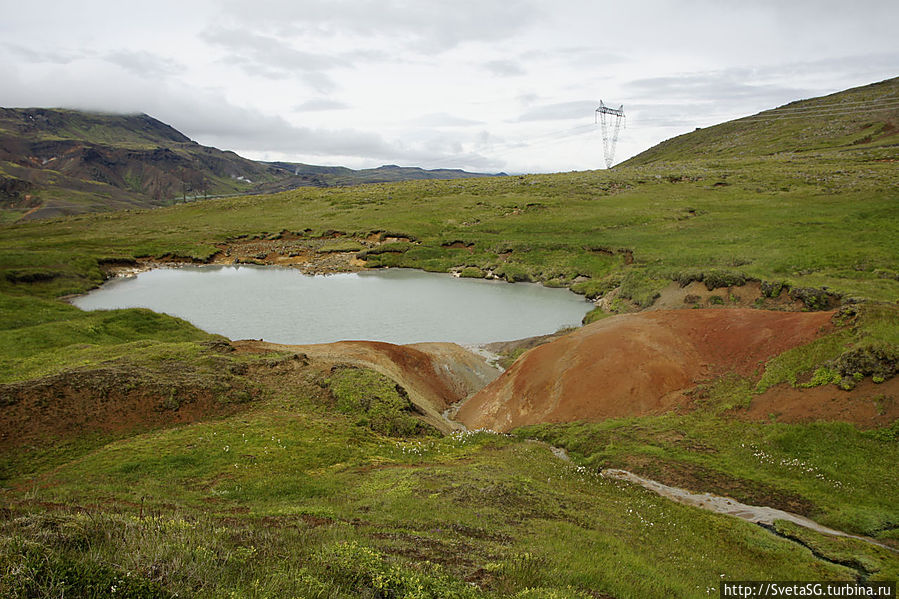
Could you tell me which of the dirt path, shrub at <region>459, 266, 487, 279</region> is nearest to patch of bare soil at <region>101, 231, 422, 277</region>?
shrub at <region>459, 266, 487, 279</region>

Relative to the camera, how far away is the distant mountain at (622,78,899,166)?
380 feet

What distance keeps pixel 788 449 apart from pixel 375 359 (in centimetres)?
1872

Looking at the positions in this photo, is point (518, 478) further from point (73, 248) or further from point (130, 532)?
point (73, 248)

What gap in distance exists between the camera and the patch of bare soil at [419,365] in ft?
79.0

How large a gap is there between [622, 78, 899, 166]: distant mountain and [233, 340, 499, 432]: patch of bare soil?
12013 centimetres

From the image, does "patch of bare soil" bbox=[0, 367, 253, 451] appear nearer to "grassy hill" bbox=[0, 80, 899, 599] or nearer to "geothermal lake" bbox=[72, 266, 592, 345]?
"grassy hill" bbox=[0, 80, 899, 599]

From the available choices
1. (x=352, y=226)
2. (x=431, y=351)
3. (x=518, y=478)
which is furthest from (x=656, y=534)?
(x=352, y=226)

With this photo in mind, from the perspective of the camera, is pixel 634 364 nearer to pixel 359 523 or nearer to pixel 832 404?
pixel 832 404

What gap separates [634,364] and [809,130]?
152629 millimetres

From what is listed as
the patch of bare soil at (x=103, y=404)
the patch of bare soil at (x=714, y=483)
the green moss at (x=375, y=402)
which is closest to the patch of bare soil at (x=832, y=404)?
the patch of bare soil at (x=714, y=483)

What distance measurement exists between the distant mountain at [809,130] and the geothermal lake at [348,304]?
104390 millimetres

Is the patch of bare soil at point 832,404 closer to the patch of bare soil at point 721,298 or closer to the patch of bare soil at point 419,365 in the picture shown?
the patch of bare soil at point 419,365

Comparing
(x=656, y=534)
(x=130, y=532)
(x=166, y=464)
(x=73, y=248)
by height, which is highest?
(x=73, y=248)

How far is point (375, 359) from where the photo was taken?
26.1 m
